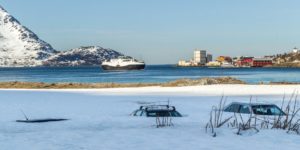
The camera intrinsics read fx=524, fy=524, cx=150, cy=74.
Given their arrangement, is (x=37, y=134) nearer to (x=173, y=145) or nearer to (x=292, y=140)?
(x=173, y=145)

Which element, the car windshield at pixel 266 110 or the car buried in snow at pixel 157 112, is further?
the car windshield at pixel 266 110

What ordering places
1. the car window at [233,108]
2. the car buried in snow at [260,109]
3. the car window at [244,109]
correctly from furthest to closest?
the car window at [233,108] → the car window at [244,109] → the car buried in snow at [260,109]

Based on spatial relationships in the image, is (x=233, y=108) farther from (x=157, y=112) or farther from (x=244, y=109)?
(x=157, y=112)

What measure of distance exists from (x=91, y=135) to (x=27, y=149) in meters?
2.94

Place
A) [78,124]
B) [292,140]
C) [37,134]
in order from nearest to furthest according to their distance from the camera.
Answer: [292,140]
[37,134]
[78,124]

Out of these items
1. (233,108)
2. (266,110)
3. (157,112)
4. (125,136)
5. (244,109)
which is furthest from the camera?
(233,108)

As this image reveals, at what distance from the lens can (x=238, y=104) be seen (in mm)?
23266

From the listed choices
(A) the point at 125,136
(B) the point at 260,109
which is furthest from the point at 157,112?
(A) the point at 125,136

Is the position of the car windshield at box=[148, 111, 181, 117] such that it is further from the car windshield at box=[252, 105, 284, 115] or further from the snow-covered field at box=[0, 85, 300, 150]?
the car windshield at box=[252, 105, 284, 115]

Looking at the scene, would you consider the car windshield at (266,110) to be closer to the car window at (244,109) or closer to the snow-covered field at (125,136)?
the car window at (244,109)

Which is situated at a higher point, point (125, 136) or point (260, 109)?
point (260, 109)

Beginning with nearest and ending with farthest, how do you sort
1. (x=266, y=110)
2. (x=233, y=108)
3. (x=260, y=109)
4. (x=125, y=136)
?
(x=125, y=136) < (x=266, y=110) < (x=260, y=109) < (x=233, y=108)

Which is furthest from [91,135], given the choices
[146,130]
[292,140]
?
[292,140]

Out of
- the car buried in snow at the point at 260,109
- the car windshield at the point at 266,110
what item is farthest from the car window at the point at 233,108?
the car windshield at the point at 266,110
